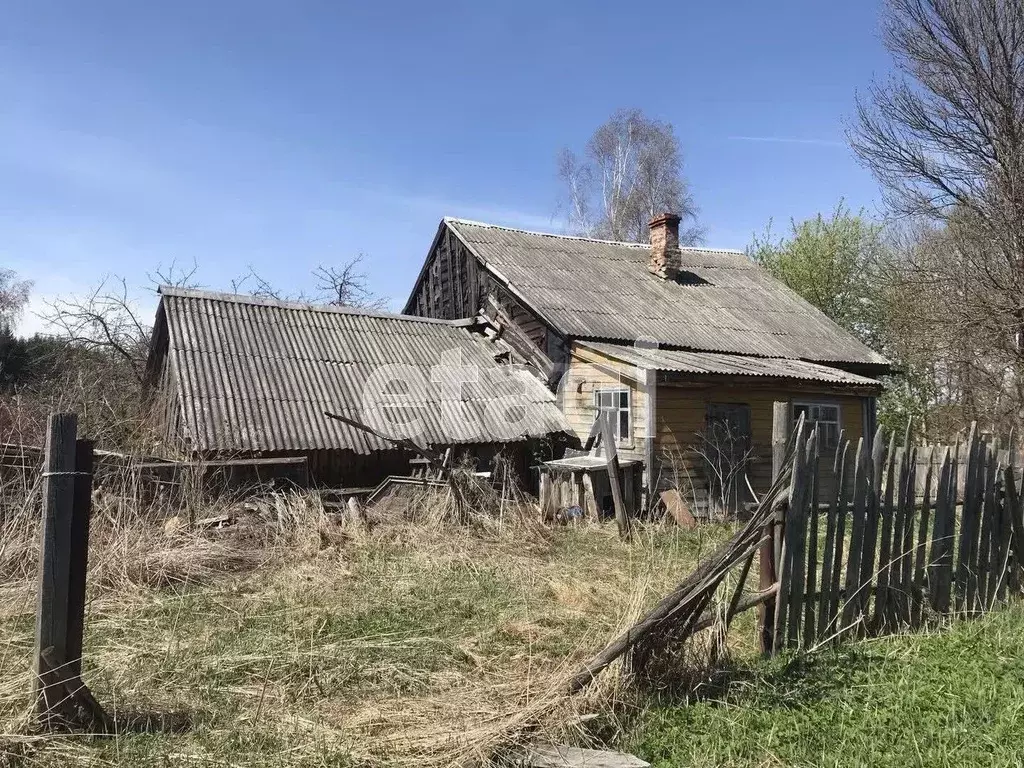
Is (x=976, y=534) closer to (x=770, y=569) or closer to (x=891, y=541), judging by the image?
(x=891, y=541)

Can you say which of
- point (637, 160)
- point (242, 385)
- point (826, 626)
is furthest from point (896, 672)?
point (637, 160)

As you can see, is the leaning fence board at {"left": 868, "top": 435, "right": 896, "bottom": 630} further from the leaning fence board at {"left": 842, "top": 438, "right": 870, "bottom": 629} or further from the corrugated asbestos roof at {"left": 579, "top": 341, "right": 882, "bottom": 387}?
the corrugated asbestos roof at {"left": 579, "top": 341, "right": 882, "bottom": 387}

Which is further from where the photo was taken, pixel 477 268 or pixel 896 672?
pixel 477 268

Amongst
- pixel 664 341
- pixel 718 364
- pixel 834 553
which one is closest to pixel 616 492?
pixel 718 364

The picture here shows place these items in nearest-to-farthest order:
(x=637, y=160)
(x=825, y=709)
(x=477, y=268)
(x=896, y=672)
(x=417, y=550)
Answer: (x=825, y=709) < (x=896, y=672) < (x=417, y=550) < (x=477, y=268) < (x=637, y=160)

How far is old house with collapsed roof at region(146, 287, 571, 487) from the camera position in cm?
1152

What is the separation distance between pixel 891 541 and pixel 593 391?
8.43 metres

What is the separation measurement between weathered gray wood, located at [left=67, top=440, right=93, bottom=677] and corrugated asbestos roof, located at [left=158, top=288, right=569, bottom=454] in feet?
23.5

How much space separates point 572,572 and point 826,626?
278 cm

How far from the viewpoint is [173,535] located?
750 cm

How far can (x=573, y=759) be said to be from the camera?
134 inches

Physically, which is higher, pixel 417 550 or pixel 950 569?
pixel 950 569

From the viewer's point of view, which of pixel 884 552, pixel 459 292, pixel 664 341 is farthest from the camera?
pixel 459 292

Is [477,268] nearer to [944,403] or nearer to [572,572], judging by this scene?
[572,572]
